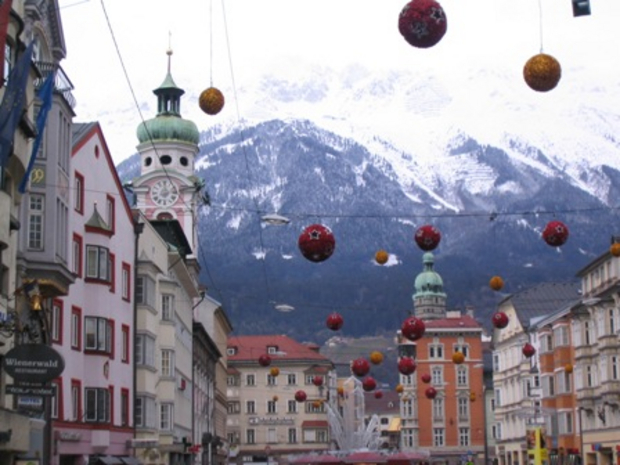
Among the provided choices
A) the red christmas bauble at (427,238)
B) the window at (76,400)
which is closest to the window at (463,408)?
the window at (76,400)

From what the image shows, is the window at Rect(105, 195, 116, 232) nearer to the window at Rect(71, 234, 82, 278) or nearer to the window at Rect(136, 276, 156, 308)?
the window at Rect(71, 234, 82, 278)

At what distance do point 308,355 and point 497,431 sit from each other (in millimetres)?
32627

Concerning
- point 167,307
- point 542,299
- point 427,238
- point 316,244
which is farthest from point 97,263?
point 542,299

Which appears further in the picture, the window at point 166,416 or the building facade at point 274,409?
the building facade at point 274,409

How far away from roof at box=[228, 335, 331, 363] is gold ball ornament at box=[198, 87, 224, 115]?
113310 millimetres

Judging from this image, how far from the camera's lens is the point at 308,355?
147 meters

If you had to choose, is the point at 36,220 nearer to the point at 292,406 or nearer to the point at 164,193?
the point at 164,193

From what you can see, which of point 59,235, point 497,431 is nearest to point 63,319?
point 59,235

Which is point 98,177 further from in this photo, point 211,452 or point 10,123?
point 211,452

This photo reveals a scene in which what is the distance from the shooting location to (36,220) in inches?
1430

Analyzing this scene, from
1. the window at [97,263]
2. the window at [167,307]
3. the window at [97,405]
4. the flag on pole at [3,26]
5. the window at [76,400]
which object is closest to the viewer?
the flag on pole at [3,26]

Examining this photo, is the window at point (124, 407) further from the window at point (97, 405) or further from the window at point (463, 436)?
the window at point (463, 436)

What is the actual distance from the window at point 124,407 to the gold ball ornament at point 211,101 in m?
25.8

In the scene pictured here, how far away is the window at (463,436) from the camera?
144 meters
